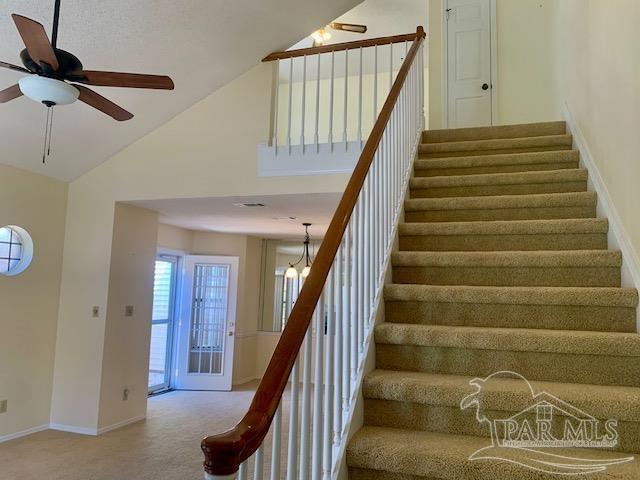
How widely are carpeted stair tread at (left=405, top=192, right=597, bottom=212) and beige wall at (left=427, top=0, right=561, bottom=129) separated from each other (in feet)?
7.68

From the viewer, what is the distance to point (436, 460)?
1528 millimetres

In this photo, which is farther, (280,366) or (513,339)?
(513,339)

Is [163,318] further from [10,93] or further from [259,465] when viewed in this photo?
→ [259,465]

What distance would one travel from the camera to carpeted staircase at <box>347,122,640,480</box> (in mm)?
1609

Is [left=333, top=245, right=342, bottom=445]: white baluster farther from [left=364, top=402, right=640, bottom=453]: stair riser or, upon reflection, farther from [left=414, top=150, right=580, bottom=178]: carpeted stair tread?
[left=414, top=150, right=580, bottom=178]: carpeted stair tread

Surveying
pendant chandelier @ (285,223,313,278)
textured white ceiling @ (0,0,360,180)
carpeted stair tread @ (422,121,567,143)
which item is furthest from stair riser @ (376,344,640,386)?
pendant chandelier @ (285,223,313,278)

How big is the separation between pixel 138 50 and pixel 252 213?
2.28 m

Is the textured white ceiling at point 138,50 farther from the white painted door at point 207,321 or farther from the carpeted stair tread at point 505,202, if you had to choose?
the white painted door at point 207,321

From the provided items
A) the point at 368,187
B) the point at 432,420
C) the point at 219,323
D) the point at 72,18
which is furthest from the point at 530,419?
the point at 219,323

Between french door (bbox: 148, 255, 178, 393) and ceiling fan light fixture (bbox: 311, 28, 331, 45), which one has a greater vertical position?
ceiling fan light fixture (bbox: 311, 28, 331, 45)

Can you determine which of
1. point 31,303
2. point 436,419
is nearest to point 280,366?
point 436,419

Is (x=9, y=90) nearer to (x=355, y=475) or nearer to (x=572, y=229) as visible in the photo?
A: (x=355, y=475)

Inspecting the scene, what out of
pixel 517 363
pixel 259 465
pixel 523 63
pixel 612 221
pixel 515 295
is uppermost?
pixel 523 63

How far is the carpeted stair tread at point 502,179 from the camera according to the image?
2.97 metres
